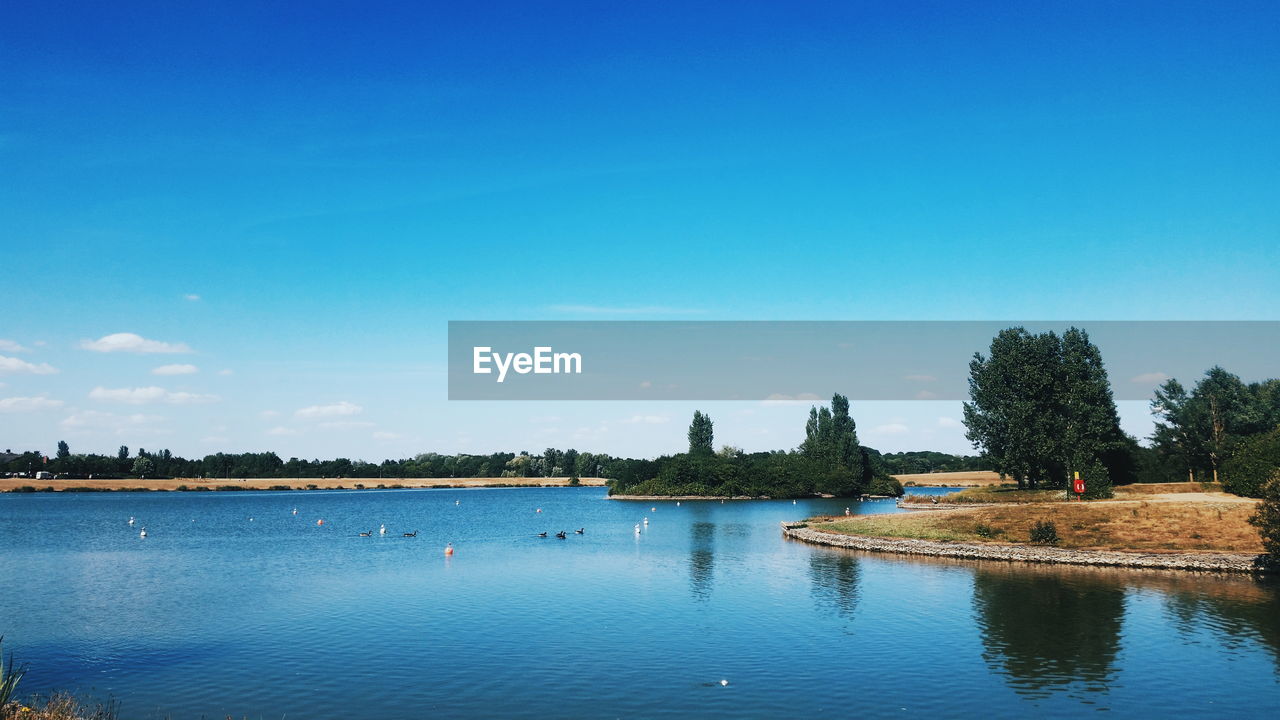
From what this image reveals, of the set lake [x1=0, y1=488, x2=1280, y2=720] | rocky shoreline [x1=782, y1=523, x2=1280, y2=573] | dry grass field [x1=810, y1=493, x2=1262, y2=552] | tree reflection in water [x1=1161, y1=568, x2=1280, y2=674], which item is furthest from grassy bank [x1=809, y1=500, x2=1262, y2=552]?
tree reflection in water [x1=1161, y1=568, x2=1280, y2=674]

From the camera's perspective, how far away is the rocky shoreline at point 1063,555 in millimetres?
49219

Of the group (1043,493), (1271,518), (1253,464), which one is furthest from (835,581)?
(1043,493)

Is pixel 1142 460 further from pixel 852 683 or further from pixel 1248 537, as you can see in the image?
pixel 852 683

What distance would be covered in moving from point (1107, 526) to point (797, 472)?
10670 cm

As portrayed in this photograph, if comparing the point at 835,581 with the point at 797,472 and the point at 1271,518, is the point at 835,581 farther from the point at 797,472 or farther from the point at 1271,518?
the point at 797,472

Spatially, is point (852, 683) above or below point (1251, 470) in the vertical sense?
below

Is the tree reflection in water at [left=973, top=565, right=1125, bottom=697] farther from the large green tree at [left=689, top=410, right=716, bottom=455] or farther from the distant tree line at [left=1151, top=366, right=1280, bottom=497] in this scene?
the large green tree at [left=689, top=410, right=716, bottom=455]

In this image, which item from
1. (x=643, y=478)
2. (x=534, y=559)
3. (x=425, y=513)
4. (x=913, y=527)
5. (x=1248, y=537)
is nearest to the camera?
(x=1248, y=537)

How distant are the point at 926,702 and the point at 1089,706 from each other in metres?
4.89

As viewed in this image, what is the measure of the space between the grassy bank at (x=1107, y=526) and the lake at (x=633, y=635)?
6518 millimetres

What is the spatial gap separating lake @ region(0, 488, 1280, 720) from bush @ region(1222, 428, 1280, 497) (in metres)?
22.1

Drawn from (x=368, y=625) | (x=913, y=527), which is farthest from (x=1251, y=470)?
(x=368, y=625)

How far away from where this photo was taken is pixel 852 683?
88.8ft

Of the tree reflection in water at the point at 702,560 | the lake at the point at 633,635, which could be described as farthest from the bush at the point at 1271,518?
the tree reflection in water at the point at 702,560
